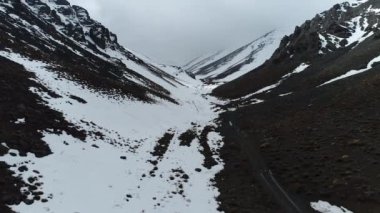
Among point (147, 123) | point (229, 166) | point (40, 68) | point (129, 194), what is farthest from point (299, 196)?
point (40, 68)

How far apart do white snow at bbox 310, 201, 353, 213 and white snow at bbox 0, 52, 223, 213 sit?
6.51m

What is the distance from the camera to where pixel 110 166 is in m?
28.8

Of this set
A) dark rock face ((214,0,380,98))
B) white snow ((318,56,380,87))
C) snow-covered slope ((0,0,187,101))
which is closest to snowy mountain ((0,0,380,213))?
white snow ((318,56,380,87))

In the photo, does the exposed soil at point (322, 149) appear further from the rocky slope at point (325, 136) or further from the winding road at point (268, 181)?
the winding road at point (268, 181)

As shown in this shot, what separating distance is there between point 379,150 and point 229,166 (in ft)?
41.4

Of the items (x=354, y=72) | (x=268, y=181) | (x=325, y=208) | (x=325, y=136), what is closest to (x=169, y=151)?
(x=268, y=181)

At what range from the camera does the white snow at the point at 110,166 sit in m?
22.6

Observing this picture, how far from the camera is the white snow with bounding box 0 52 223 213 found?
22.6m

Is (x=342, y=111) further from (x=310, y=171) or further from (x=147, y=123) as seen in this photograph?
(x=147, y=123)

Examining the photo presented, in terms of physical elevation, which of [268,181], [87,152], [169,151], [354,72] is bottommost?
[268,181]

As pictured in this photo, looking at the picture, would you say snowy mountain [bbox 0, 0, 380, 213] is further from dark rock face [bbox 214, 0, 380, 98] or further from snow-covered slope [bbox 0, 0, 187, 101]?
dark rock face [bbox 214, 0, 380, 98]

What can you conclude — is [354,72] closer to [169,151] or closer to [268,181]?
[169,151]

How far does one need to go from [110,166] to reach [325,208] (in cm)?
1550

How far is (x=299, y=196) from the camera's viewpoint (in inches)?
1052
